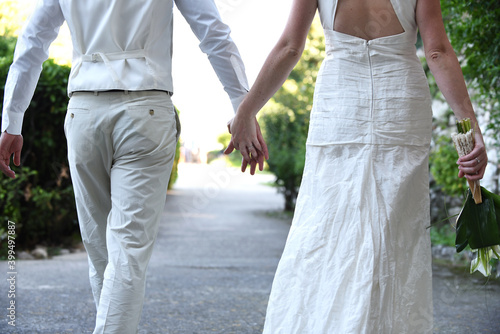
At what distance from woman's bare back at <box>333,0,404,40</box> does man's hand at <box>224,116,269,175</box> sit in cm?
57

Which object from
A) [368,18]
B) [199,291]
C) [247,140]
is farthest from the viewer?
[199,291]

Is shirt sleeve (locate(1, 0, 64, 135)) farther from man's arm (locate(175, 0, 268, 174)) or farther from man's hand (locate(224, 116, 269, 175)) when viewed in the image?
man's hand (locate(224, 116, 269, 175))

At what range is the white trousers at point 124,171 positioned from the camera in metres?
2.54

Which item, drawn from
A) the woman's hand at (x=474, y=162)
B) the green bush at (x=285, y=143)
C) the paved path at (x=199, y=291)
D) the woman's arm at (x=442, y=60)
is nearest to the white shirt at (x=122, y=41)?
the woman's arm at (x=442, y=60)

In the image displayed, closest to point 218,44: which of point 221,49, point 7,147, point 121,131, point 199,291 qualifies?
point 221,49

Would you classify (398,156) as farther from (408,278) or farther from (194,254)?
(194,254)

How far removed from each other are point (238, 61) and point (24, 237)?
196 inches

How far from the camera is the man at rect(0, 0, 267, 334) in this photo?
2.56 metres

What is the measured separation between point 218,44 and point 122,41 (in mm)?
443

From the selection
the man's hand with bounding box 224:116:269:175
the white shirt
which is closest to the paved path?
the man's hand with bounding box 224:116:269:175

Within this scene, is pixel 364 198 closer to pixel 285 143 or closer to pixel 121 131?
pixel 121 131

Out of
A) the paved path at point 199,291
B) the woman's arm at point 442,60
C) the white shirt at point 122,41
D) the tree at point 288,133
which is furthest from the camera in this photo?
the tree at point 288,133

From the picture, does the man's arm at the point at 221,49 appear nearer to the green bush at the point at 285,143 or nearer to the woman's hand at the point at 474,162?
the woman's hand at the point at 474,162

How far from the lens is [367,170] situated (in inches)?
96.0
